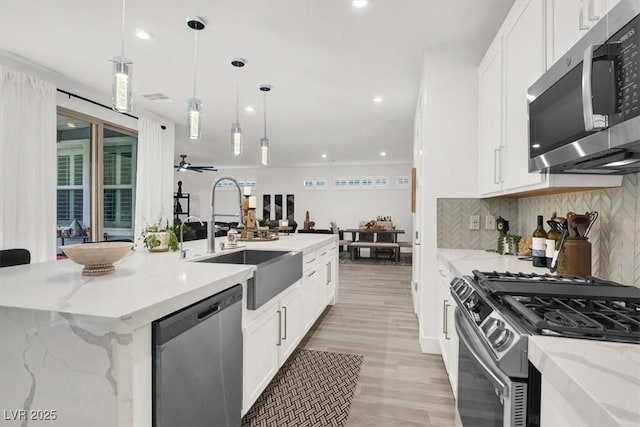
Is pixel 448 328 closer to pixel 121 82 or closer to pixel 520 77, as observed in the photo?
pixel 520 77

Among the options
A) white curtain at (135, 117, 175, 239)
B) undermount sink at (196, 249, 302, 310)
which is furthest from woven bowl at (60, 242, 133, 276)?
white curtain at (135, 117, 175, 239)

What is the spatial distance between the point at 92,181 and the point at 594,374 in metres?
5.23

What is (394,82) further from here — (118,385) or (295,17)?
(118,385)

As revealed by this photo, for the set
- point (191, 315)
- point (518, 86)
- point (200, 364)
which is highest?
point (518, 86)

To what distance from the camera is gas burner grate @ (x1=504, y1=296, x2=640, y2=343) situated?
0.82m

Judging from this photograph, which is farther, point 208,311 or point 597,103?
point 208,311

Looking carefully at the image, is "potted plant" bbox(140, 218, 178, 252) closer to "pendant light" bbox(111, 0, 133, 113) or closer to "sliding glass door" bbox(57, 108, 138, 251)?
"pendant light" bbox(111, 0, 133, 113)

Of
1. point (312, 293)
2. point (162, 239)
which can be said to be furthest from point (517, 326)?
point (312, 293)

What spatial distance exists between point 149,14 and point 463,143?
105 inches

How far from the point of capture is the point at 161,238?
222 centimetres

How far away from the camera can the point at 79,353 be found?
921 millimetres

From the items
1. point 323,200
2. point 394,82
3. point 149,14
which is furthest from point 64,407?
point 323,200

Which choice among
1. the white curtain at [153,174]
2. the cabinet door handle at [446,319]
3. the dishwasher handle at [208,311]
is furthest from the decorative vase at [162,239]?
the white curtain at [153,174]

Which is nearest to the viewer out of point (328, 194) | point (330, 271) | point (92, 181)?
point (330, 271)
